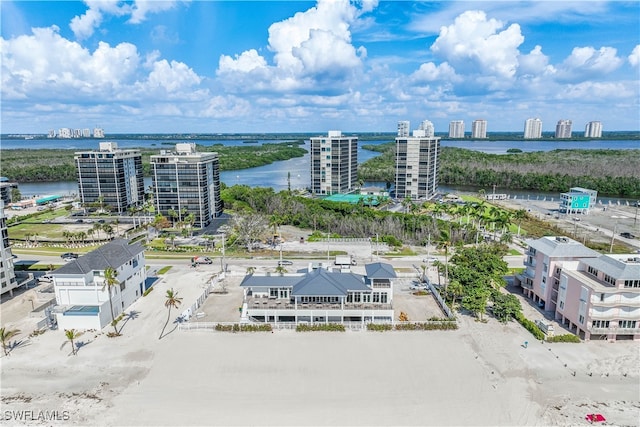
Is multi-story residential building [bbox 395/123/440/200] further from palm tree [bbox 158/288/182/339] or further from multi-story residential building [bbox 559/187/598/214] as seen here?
palm tree [bbox 158/288/182/339]

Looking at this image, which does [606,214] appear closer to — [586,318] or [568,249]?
[568,249]

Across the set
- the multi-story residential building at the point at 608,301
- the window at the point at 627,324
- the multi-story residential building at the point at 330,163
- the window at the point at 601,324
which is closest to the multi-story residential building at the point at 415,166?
the multi-story residential building at the point at 330,163

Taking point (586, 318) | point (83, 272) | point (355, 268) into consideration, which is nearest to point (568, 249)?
point (586, 318)

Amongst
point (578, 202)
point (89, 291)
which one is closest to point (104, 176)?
point (89, 291)

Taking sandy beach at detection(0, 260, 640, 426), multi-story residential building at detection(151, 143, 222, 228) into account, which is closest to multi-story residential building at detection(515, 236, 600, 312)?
sandy beach at detection(0, 260, 640, 426)

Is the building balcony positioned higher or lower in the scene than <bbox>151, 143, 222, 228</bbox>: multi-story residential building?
lower

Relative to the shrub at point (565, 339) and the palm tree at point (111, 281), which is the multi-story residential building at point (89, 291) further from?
the shrub at point (565, 339)
